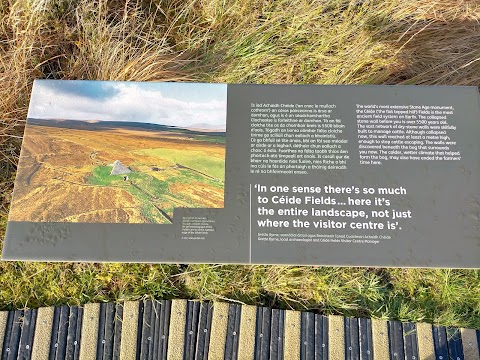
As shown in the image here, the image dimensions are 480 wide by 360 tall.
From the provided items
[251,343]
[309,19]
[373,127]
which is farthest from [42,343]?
[309,19]

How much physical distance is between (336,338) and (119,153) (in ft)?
6.70

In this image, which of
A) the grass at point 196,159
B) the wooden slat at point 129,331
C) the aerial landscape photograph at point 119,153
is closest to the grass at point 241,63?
the wooden slat at point 129,331

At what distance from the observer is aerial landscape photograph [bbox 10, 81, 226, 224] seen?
2.54m

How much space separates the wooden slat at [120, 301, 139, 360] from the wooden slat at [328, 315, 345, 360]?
141 cm

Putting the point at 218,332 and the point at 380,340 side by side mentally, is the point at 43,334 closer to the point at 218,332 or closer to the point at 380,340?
the point at 218,332

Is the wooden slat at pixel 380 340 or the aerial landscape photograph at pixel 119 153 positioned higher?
the aerial landscape photograph at pixel 119 153

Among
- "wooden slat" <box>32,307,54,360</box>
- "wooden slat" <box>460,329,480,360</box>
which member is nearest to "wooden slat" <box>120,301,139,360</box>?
"wooden slat" <box>32,307,54,360</box>

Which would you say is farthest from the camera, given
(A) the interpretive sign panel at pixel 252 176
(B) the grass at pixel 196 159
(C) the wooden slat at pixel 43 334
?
(C) the wooden slat at pixel 43 334

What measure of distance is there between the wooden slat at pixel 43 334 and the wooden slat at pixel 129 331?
53 centimetres

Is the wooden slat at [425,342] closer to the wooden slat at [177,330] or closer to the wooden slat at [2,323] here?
the wooden slat at [177,330]

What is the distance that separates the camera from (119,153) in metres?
2.68

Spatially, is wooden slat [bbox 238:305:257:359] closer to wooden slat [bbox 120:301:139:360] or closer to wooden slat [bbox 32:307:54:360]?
wooden slat [bbox 120:301:139:360]

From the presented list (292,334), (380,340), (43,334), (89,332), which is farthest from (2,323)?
(380,340)

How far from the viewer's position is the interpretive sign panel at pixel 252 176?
8.09 feet
